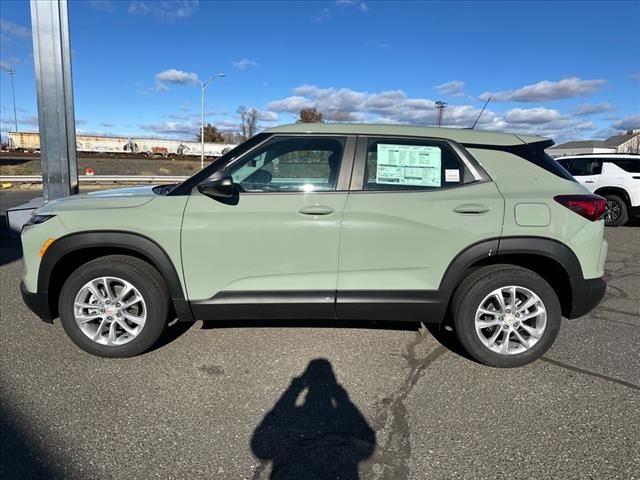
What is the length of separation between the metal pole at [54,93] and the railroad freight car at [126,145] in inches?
1665

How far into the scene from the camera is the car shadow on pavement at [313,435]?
2.30 meters

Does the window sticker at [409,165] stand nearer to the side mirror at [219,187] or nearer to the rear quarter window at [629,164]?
the side mirror at [219,187]

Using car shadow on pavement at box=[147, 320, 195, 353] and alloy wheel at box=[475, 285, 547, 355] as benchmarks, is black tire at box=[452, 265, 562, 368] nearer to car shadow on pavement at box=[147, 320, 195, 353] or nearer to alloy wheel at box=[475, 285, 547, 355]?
alloy wheel at box=[475, 285, 547, 355]

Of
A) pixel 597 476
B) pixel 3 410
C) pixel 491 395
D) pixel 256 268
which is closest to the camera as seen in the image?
pixel 597 476

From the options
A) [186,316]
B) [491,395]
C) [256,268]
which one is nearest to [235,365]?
[186,316]

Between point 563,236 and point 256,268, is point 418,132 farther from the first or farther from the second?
point 256,268

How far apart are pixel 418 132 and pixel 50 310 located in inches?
126

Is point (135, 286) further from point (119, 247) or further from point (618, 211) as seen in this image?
point (618, 211)

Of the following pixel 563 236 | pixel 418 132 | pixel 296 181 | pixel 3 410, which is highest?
pixel 418 132

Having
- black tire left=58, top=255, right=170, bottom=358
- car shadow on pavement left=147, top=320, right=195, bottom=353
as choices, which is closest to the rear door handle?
black tire left=58, top=255, right=170, bottom=358

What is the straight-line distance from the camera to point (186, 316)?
11.1 feet

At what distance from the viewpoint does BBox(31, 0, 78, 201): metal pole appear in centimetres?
646

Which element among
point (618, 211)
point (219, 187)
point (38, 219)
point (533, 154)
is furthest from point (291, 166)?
point (618, 211)

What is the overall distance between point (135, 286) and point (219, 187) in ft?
3.32
